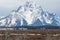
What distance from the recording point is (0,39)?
25344mm

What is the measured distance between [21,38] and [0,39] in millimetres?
2227

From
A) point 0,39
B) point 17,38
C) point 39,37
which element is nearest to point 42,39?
point 39,37

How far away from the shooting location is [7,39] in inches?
952

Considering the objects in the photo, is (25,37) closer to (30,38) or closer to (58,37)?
(30,38)

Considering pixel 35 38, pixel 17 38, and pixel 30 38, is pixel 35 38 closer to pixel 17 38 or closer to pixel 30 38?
pixel 30 38

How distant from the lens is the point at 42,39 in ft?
85.5

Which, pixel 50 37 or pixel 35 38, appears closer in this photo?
pixel 50 37

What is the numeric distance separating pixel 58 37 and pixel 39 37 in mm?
2517

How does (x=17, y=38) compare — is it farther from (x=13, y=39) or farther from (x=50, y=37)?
(x=50, y=37)

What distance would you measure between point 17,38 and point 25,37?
106 cm

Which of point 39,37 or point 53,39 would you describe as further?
point 39,37

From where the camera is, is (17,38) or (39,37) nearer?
(17,38)

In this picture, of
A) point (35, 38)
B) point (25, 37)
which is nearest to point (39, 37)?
point (35, 38)

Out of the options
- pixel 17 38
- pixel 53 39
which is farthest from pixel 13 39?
pixel 53 39
